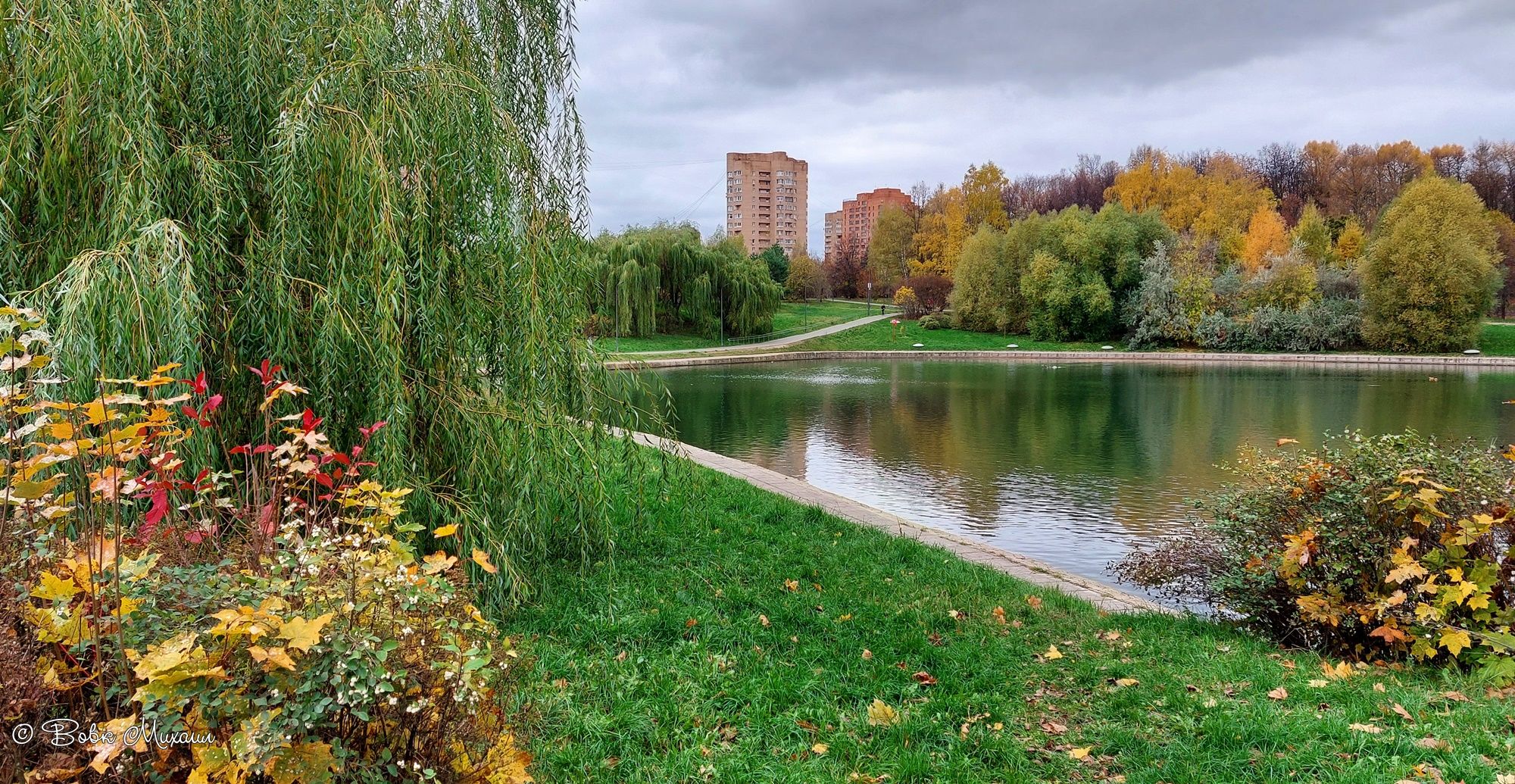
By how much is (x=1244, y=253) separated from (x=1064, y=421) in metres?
35.9

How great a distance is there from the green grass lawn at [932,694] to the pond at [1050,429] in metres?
3.37

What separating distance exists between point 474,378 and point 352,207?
1.07 metres

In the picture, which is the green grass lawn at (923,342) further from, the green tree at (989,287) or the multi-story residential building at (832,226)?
the multi-story residential building at (832,226)

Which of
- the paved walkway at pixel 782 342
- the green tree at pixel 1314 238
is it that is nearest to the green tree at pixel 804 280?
the paved walkway at pixel 782 342

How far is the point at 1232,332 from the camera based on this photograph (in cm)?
4303

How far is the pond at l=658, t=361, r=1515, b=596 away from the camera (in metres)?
9.94

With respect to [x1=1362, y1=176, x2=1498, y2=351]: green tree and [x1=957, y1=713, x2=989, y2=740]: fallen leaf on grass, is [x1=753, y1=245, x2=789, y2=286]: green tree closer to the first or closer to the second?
[x1=1362, y1=176, x2=1498, y2=351]: green tree

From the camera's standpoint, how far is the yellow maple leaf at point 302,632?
174cm

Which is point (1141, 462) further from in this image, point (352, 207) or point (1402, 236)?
point (1402, 236)

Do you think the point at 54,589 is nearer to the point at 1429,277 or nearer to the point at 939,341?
the point at 939,341

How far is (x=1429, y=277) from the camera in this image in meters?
38.8

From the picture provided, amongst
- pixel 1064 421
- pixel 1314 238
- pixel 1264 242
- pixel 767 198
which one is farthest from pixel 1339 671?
pixel 767 198

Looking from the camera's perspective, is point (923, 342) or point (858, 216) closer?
point (923, 342)

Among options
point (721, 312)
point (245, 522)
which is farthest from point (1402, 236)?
point (245, 522)
